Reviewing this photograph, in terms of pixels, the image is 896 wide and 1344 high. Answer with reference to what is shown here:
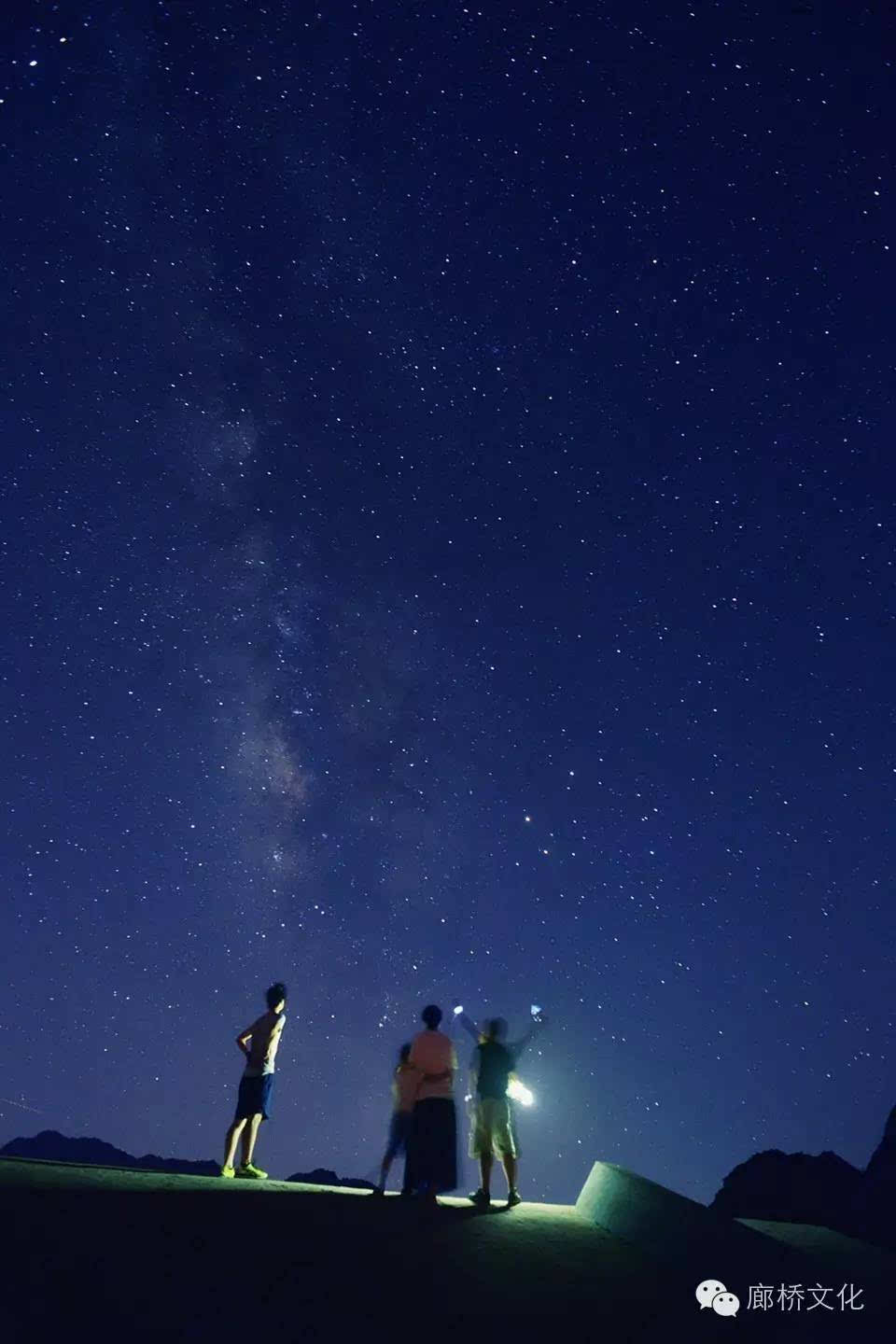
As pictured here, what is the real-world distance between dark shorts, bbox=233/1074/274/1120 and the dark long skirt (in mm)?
1385

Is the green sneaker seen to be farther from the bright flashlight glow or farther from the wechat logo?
the wechat logo

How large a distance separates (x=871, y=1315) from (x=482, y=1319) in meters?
2.59

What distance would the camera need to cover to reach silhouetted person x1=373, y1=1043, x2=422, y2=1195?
689cm

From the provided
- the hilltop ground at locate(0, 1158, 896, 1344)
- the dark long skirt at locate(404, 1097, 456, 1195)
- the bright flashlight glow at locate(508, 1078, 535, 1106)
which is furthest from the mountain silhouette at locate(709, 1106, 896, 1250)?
the hilltop ground at locate(0, 1158, 896, 1344)

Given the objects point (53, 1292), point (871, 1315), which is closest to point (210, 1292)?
point (53, 1292)

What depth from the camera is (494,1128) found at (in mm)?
6797

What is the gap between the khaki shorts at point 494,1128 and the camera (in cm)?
678

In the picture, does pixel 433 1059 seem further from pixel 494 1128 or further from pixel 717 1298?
pixel 717 1298

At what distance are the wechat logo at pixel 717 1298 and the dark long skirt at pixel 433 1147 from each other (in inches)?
83.6

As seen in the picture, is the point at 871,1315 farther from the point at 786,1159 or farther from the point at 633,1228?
the point at 786,1159

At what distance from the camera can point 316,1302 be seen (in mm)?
4141

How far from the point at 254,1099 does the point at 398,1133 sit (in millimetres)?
1295

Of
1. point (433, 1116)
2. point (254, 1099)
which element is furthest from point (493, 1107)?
point (254, 1099)

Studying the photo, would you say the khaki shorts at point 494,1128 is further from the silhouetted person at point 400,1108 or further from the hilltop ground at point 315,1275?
the hilltop ground at point 315,1275
